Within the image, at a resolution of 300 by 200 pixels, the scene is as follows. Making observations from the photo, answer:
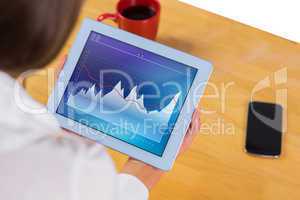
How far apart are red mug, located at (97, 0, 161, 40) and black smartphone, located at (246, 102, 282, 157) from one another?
238 mm

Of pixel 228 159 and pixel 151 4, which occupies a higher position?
pixel 151 4

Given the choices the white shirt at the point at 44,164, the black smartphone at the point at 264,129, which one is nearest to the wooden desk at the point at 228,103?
the black smartphone at the point at 264,129

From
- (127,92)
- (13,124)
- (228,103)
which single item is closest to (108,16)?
(127,92)

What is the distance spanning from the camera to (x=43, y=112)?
790mm

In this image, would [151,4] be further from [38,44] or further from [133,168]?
[38,44]

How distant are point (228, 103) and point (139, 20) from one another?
0.23 m

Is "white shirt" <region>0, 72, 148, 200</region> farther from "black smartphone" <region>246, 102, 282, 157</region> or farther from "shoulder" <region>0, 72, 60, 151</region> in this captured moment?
"black smartphone" <region>246, 102, 282, 157</region>

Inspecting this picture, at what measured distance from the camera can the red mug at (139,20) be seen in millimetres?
882

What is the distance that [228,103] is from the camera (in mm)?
902

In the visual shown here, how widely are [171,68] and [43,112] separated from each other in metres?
0.23

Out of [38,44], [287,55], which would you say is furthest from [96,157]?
[287,55]

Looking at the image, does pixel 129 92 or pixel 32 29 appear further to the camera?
pixel 129 92

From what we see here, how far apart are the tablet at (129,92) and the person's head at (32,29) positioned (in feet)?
0.97

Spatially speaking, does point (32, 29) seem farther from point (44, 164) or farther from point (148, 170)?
point (148, 170)
